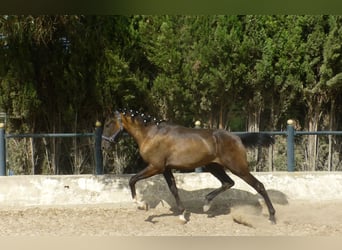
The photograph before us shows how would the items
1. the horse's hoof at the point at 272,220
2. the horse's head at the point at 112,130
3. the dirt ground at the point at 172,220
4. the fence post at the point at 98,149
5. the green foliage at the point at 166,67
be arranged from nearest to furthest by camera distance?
the dirt ground at the point at 172,220
the horse's hoof at the point at 272,220
the horse's head at the point at 112,130
the fence post at the point at 98,149
the green foliage at the point at 166,67

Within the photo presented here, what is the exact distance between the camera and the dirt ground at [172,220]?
221 inches

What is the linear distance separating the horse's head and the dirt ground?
3.78ft

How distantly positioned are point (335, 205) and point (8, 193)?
531 cm

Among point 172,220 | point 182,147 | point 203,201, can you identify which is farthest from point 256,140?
point 172,220

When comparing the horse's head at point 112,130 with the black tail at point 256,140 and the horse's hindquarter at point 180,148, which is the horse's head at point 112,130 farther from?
the black tail at point 256,140

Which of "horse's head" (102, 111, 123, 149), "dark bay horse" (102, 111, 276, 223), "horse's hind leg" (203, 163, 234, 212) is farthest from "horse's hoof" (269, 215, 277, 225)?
"horse's head" (102, 111, 123, 149)

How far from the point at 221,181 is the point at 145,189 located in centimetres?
145

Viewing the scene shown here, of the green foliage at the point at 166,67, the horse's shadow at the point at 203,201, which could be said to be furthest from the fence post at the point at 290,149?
the green foliage at the point at 166,67

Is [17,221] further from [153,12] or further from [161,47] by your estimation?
[153,12]

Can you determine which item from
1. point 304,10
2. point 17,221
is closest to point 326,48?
point 17,221

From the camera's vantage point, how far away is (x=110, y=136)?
6262mm

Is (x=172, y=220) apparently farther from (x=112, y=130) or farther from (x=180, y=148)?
(x=112, y=130)
